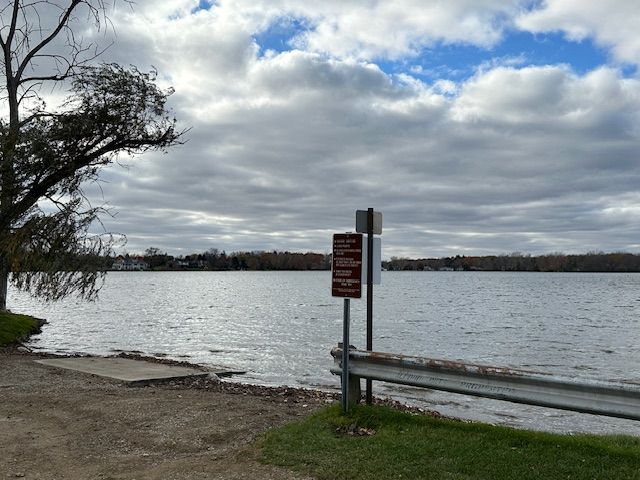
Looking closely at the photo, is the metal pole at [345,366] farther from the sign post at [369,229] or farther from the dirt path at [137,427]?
the dirt path at [137,427]

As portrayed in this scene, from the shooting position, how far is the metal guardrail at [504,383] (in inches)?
216

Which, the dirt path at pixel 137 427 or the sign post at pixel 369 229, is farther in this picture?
the sign post at pixel 369 229

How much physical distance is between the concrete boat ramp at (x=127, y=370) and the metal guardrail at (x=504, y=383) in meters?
4.80

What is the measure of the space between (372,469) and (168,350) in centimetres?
1819

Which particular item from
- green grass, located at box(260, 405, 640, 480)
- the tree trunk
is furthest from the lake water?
green grass, located at box(260, 405, 640, 480)

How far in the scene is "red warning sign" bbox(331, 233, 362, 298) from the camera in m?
7.17

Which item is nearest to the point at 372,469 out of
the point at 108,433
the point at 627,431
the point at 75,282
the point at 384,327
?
the point at 108,433

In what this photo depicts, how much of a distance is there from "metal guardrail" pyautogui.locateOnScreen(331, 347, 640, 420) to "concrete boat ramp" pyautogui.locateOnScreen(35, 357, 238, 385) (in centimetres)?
480

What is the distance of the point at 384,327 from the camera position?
32.6 metres

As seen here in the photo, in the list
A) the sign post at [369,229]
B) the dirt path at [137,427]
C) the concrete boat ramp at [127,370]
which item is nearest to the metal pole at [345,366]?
the sign post at [369,229]

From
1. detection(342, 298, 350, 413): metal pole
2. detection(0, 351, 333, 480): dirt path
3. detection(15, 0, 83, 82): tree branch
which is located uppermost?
detection(15, 0, 83, 82): tree branch

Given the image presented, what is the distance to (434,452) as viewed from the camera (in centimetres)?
584

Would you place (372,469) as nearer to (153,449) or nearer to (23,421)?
(153,449)

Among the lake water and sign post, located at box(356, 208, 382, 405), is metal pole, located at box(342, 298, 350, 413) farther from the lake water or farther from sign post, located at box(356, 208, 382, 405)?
the lake water
